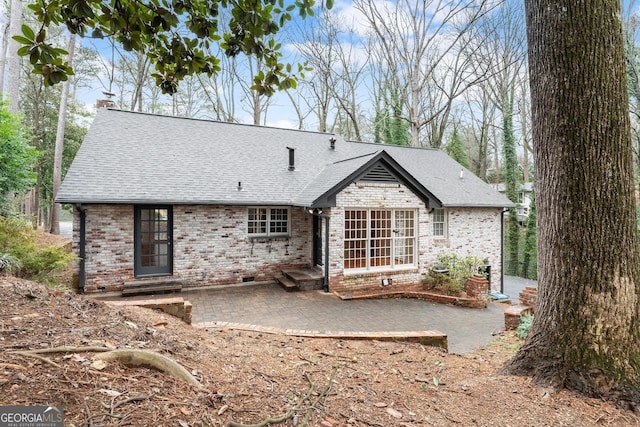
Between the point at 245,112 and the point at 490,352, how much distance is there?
22342 millimetres

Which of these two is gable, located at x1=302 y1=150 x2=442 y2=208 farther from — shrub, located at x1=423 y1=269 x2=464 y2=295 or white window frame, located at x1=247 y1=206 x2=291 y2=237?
shrub, located at x1=423 y1=269 x2=464 y2=295

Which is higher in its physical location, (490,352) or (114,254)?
(114,254)

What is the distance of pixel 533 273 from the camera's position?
1825cm

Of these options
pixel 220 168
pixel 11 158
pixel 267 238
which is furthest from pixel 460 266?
pixel 11 158

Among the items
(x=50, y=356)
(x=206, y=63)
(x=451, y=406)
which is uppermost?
(x=206, y=63)

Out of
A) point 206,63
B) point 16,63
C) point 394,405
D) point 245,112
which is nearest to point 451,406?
point 394,405

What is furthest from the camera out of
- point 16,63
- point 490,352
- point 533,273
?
point 533,273

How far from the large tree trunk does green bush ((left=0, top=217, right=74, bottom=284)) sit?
8.04 meters

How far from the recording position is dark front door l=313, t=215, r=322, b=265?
10.3 meters

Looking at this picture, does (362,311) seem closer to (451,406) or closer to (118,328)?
(451,406)

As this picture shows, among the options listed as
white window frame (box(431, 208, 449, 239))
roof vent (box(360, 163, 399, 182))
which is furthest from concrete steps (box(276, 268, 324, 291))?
white window frame (box(431, 208, 449, 239))

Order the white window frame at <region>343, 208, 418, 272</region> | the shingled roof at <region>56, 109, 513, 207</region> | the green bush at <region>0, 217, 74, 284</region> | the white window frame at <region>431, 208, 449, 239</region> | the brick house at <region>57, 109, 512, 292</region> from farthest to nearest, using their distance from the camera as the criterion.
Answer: the white window frame at <region>431, 208, 449, 239</region>
the white window frame at <region>343, 208, 418, 272</region>
the shingled roof at <region>56, 109, 513, 207</region>
the brick house at <region>57, 109, 512, 292</region>
the green bush at <region>0, 217, 74, 284</region>

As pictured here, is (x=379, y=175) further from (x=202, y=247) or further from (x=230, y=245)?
(x=202, y=247)

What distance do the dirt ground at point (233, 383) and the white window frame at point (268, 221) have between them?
625 centimetres
